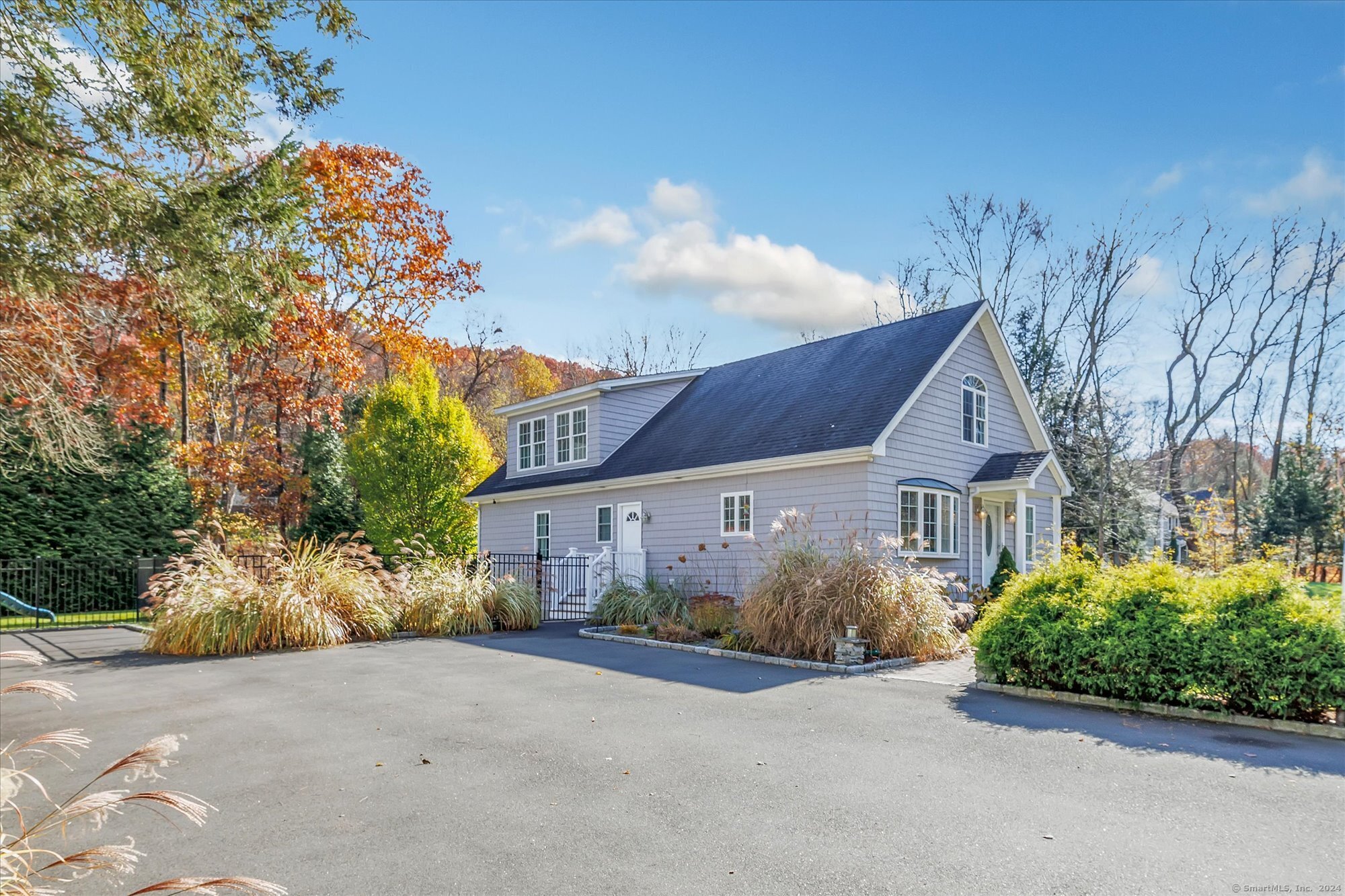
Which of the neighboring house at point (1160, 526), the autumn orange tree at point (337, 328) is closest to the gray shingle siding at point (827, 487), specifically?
the neighboring house at point (1160, 526)

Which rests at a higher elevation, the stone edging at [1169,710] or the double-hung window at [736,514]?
the double-hung window at [736,514]

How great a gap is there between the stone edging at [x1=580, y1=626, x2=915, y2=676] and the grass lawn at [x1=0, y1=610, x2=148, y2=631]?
9565 mm

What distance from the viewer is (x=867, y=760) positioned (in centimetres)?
570

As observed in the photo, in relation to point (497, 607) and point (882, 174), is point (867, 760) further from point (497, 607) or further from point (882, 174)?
point (882, 174)

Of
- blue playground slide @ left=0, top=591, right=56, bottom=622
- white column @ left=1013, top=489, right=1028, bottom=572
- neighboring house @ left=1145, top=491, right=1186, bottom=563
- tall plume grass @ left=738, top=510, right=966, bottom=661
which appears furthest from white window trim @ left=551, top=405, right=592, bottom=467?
neighboring house @ left=1145, top=491, right=1186, bottom=563

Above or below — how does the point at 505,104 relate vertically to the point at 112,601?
above

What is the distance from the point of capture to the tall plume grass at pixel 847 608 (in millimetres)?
10562

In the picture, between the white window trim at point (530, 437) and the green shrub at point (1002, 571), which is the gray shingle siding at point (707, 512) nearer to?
the white window trim at point (530, 437)

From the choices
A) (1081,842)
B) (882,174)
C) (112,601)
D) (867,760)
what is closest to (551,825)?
(867,760)

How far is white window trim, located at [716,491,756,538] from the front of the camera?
15.8 metres

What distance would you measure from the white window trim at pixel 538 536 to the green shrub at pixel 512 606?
5.65 m

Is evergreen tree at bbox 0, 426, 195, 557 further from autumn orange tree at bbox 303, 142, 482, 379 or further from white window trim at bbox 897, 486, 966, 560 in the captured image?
white window trim at bbox 897, 486, 966, 560

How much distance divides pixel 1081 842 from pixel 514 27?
33.2 ft

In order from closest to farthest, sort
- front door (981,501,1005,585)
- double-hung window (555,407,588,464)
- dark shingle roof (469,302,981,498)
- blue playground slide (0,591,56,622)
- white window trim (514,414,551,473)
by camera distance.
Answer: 1. blue playground slide (0,591,56,622)
2. dark shingle roof (469,302,981,498)
3. front door (981,501,1005,585)
4. double-hung window (555,407,588,464)
5. white window trim (514,414,551,473)
